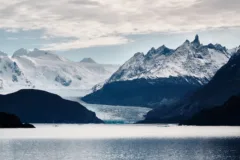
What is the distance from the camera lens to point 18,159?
471 feet

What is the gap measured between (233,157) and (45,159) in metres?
45.5

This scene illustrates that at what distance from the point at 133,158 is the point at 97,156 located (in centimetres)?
1193

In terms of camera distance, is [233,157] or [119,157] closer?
[233,157]

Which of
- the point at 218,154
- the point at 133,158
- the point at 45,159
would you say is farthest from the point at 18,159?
the point at 218,154

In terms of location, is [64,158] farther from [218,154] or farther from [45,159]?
[218,154]

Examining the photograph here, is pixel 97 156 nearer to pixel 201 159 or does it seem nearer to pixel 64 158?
pixel 64 158

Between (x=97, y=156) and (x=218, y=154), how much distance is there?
31.5 meters

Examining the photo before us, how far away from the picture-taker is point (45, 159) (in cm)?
14338

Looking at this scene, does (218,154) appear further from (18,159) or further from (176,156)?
(18,159)

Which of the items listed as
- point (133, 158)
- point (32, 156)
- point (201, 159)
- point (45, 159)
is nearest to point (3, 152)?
point (32, 156)

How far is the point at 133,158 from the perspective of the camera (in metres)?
146

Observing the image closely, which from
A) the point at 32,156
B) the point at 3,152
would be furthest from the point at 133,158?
the point at 3,152

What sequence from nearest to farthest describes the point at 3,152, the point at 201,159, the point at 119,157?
the point at 201,159 < the point at 119,157 < the point at 3,152

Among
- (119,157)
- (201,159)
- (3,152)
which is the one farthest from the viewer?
(3,152)
